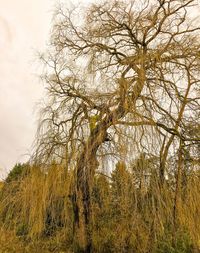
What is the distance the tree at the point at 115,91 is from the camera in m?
4.00

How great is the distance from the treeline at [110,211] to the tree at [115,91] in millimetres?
124

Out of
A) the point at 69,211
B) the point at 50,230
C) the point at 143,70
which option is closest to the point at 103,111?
the point at 143,70

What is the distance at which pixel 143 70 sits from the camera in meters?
4.32

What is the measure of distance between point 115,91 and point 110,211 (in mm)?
1300

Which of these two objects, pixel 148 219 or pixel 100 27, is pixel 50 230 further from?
pixel 100 27

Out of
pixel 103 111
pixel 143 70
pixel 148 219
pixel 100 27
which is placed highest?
pixel 100 27

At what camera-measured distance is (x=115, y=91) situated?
4.18m

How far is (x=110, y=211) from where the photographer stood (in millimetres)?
4398

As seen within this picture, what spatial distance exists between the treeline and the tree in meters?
0.12

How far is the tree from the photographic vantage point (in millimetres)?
4000

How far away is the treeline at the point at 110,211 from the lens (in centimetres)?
387

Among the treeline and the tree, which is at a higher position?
the tree

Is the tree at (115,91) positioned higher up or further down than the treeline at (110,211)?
higher up

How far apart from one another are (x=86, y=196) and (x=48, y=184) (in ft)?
1.58
